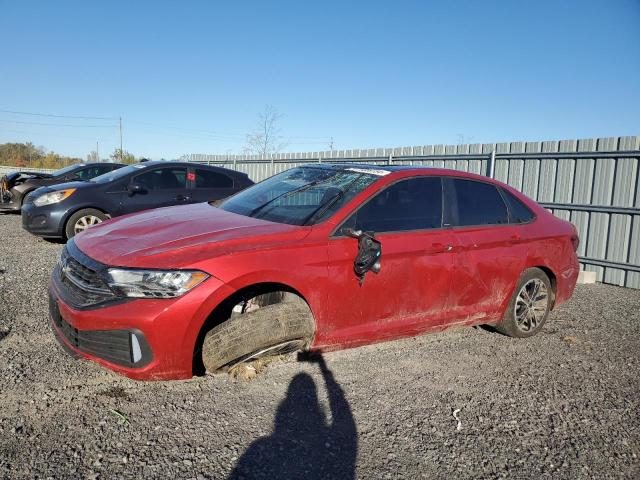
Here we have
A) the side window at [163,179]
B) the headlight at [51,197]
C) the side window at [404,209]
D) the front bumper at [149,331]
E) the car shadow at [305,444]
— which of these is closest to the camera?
the car shadow at [305,444]

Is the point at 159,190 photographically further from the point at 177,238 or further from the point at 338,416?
the point at 338,416

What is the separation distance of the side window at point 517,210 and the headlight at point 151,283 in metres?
3.17

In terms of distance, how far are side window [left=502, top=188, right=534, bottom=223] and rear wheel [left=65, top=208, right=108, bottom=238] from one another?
630cm

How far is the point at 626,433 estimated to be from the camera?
304 cm

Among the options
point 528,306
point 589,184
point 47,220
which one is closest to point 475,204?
point 528,306

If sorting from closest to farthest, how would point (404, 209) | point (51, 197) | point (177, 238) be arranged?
point (177, 238)
point (404, 209)
point (51, 197)

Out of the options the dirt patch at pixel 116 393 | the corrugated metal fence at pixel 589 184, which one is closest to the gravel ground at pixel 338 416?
the dirt patch at pixel 116 393

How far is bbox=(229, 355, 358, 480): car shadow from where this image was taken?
244 cm

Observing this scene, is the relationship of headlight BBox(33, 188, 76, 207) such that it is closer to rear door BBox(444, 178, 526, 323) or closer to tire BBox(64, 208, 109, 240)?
tire BBox(64, 208, 109, 240)

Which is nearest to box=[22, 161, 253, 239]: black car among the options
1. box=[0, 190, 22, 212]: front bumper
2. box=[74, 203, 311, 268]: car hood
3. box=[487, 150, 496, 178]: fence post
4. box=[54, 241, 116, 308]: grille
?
box=[0, 190, 22, 212]: front bumper

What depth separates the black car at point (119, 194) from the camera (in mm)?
7695

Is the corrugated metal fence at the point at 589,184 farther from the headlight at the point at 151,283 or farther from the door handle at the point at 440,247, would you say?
the headlight at the point at 151,283

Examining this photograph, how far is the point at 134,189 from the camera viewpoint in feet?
25.3

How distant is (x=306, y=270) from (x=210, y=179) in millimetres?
5863
